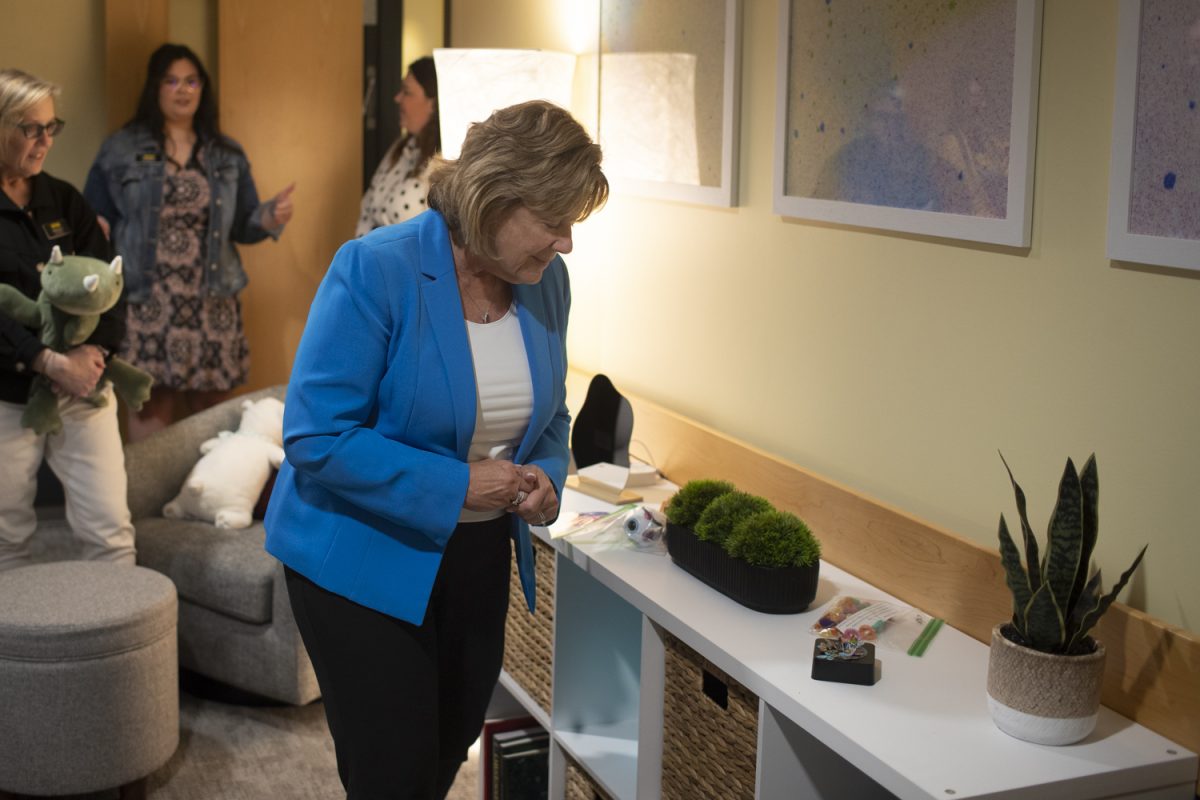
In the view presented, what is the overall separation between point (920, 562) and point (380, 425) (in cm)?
99

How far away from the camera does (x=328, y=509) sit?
6.68 ft

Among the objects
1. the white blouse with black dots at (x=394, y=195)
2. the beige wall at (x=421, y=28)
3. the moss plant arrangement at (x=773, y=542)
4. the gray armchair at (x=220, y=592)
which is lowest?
the gray armchair at (x=220, y=592)

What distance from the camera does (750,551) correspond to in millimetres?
2285

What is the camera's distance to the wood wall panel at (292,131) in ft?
15.5

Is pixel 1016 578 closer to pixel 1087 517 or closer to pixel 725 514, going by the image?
pixel 1087 517

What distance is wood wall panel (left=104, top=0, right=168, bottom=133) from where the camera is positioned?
4.52m

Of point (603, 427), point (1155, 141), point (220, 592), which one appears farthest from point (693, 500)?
point (220, 592)


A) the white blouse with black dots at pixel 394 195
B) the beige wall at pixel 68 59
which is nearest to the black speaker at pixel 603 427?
the white blouse with black dots at pixel 394 195

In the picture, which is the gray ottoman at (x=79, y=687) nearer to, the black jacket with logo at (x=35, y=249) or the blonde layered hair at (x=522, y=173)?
the black jacket with logo at (x=35, y=249)

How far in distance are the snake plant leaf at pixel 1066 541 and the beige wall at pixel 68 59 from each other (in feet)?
12.5

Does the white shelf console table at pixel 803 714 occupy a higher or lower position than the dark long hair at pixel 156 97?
lower

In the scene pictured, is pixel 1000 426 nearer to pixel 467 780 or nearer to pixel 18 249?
pixel 467 780

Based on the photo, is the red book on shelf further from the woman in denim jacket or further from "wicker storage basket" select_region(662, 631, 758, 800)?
the woman in denim jacket

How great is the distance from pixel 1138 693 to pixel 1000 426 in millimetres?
496
